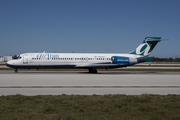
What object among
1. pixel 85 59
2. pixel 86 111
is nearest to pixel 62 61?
pixel 85 59

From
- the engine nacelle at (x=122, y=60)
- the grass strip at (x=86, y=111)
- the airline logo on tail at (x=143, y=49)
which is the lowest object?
the grass strip at (x=86, y=111)

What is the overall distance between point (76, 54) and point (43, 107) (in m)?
23.7

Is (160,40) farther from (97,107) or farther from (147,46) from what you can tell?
(97,107)

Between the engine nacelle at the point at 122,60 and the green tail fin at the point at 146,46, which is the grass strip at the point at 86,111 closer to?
the engine nacelle at the point at 122,60

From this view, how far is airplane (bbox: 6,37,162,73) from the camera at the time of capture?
29.4 m

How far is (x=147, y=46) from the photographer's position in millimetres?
32719

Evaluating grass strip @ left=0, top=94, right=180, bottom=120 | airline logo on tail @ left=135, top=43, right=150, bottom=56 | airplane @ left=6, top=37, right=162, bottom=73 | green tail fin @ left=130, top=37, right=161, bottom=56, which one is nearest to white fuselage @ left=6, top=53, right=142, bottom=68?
airplane @ left=6, top=37, right=162, bottom=73

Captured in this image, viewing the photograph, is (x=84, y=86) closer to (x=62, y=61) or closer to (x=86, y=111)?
(x=86, y=111)

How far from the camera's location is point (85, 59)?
3089 centimetres

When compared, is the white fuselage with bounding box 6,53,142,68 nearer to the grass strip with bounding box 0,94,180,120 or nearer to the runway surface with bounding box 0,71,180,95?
the runway surface with bounding box 0,71,180,95

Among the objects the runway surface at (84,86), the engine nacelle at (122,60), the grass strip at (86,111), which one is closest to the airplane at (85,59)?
the engine nacelle at (122,60)

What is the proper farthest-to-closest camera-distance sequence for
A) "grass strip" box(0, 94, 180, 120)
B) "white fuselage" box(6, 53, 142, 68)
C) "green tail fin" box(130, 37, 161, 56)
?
"green tail fin" box(130, 37, 161, 56), "white fuselage" box(6, 53, 142, 68), "grass strip" box(0, 94, 180, 120)

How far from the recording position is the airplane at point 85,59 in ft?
96.4

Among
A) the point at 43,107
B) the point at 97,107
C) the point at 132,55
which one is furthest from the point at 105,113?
the point at 132,55
